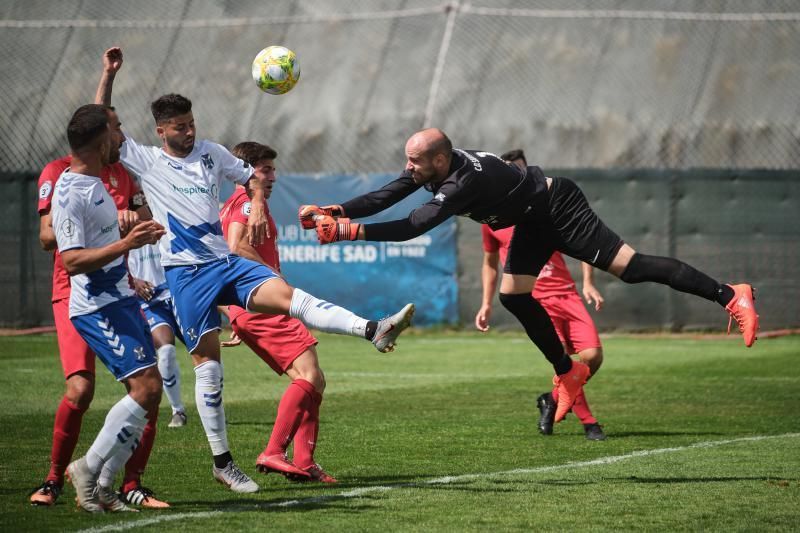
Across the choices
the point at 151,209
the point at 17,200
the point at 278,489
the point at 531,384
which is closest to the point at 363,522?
the point at 278,489

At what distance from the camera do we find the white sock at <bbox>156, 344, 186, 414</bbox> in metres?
11.3

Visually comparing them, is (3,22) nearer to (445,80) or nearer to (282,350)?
(445,80)

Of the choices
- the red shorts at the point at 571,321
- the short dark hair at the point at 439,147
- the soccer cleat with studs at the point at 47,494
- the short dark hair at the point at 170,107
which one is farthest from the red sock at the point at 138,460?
the red shorts at the point at 571,321

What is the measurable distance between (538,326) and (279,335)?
2611 mm

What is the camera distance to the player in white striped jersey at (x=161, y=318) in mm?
11172

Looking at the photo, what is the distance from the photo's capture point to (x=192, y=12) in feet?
102

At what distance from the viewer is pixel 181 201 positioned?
800cm

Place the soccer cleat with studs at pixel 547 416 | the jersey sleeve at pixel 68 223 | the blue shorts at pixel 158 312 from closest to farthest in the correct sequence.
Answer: the jersey sleeve at pixel 68 223, the soccer cleat with studs at pixel 547 416, the blue shorts at pixel 158 312

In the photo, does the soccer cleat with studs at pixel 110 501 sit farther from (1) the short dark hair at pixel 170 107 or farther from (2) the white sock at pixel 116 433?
(1) the short dark hair at pixel 170 107

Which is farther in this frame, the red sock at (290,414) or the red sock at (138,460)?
the red sock at (290,414)

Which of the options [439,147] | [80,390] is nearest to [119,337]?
[80,390]

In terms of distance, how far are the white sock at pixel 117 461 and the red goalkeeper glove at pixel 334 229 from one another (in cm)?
188

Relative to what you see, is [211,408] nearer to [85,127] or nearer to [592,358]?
[85,127]

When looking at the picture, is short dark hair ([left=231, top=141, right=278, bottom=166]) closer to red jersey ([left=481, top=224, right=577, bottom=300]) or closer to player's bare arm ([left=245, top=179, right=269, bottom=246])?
player's bare arm ([left=245, top=179, right=269, bottom=246])
